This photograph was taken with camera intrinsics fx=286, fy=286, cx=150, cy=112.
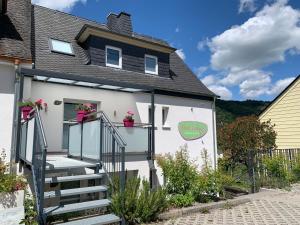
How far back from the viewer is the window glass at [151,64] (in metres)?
14.9

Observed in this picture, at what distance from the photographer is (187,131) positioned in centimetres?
1427

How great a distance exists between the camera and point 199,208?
25.7 ft

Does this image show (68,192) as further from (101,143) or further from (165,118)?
(165,118)

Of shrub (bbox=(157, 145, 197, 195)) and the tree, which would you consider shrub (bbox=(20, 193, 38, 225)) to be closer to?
shrub (bbox=(157, 145, 197, 195))

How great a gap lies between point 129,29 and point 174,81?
13.7ft

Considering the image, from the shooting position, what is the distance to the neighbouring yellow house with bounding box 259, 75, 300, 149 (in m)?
18.8

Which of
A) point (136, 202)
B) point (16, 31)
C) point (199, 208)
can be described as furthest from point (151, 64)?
point (136, 202)

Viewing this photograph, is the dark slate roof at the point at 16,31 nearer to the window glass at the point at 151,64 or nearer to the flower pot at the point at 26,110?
the flower pot at the point at 26,110

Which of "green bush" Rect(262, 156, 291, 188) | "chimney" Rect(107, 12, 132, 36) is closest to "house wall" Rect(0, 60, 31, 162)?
"chimney" Rect(107, 12, 132, 36)

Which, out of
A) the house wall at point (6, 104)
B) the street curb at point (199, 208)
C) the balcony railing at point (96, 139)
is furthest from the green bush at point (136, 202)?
the house wall at point (6, 104)

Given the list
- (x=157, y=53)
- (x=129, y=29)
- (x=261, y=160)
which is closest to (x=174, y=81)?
(x=157, y=53)

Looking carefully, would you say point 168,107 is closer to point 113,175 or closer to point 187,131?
point 187,131

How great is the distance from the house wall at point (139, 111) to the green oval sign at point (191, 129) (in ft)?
0.61

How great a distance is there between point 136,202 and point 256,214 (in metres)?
3.38
